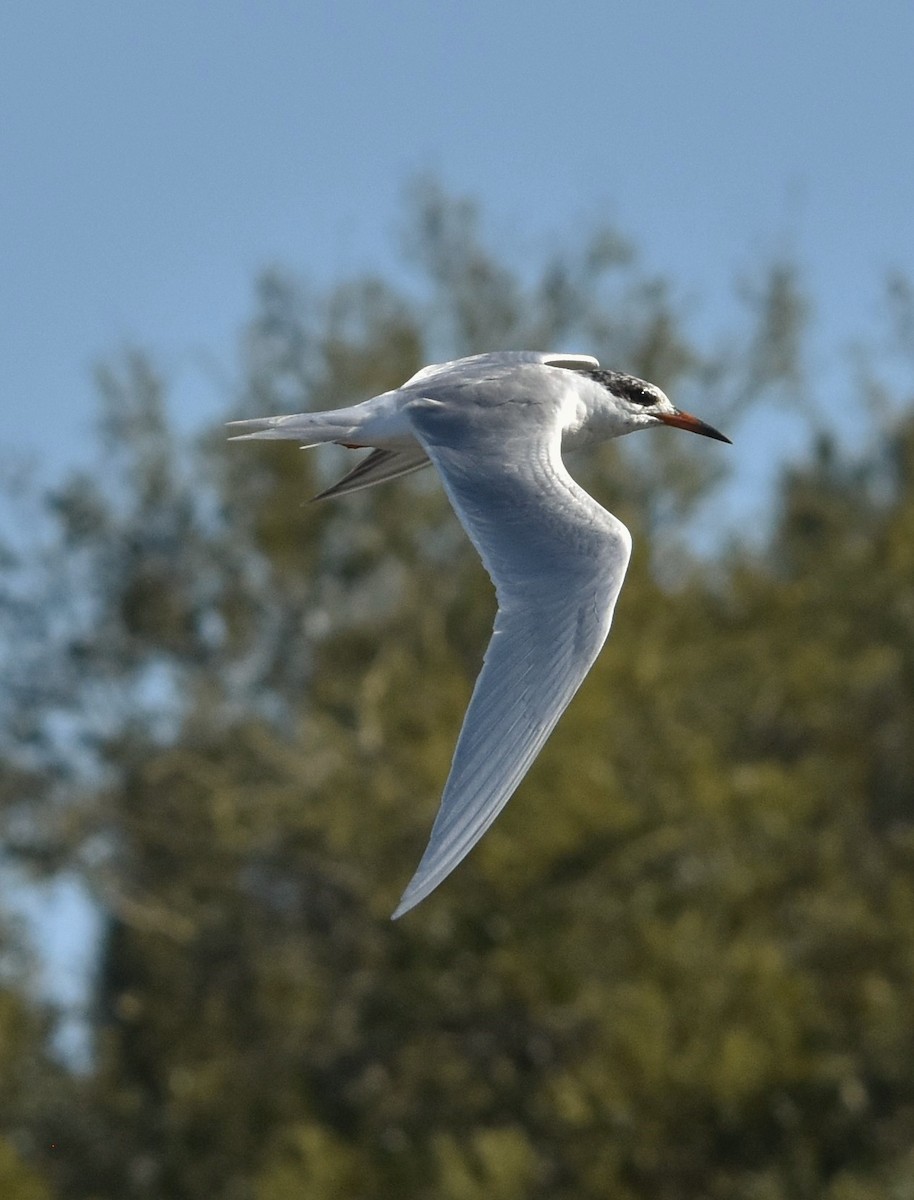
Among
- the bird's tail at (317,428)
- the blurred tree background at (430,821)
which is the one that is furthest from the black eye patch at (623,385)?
the blurred tree background at (430,821)

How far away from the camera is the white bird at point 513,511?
3.59 meters

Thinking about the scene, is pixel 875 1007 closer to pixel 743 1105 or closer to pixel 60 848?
pixel 743 1105

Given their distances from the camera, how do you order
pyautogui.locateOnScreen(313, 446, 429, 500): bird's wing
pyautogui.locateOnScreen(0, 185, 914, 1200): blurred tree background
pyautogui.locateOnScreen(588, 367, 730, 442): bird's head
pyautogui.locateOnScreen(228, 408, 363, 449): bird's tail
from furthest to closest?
pyautogui.locateOnScreen(0, 185, 914, 1200): blurred tree background → pyautogui.locateOnScreen(588, 367, 730, 442): bird's head → pyautogui.locateOnScreen(313, 446, 429, 500): bird's wing → pyautogui.locateOnScreen(228, 408, 363, 449): bird's tail

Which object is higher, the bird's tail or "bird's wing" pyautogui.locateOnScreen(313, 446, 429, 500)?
the bird's tail

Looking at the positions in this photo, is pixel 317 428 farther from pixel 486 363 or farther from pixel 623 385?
pixel 623 385

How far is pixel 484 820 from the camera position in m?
3.44

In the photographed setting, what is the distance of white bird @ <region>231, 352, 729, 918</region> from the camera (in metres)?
3.59

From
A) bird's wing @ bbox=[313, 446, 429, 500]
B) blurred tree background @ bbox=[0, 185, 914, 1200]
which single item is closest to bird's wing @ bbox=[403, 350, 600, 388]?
bird's wing @ bbox=[313, 446, 429, 500]

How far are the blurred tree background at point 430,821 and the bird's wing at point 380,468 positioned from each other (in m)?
6.19

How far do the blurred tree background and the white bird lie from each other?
6.19m

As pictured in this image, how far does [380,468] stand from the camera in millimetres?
5129

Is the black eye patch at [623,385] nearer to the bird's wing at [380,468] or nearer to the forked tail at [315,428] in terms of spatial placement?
the bird's wing at [380,468]

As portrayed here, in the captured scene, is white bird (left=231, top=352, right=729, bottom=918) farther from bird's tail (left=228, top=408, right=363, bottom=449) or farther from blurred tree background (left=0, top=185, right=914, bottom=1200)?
blurred tree background (left=0, top=185, right=914, bottom=1200)

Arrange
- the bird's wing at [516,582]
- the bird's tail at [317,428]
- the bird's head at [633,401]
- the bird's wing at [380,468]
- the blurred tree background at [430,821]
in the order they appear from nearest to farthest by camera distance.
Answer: the bird's wing at [516,582] → the bird's tail at [317,428] → the bird's wing at [380,468] → the bird's head at [633,401] → the blurred tree background at [430,821]
